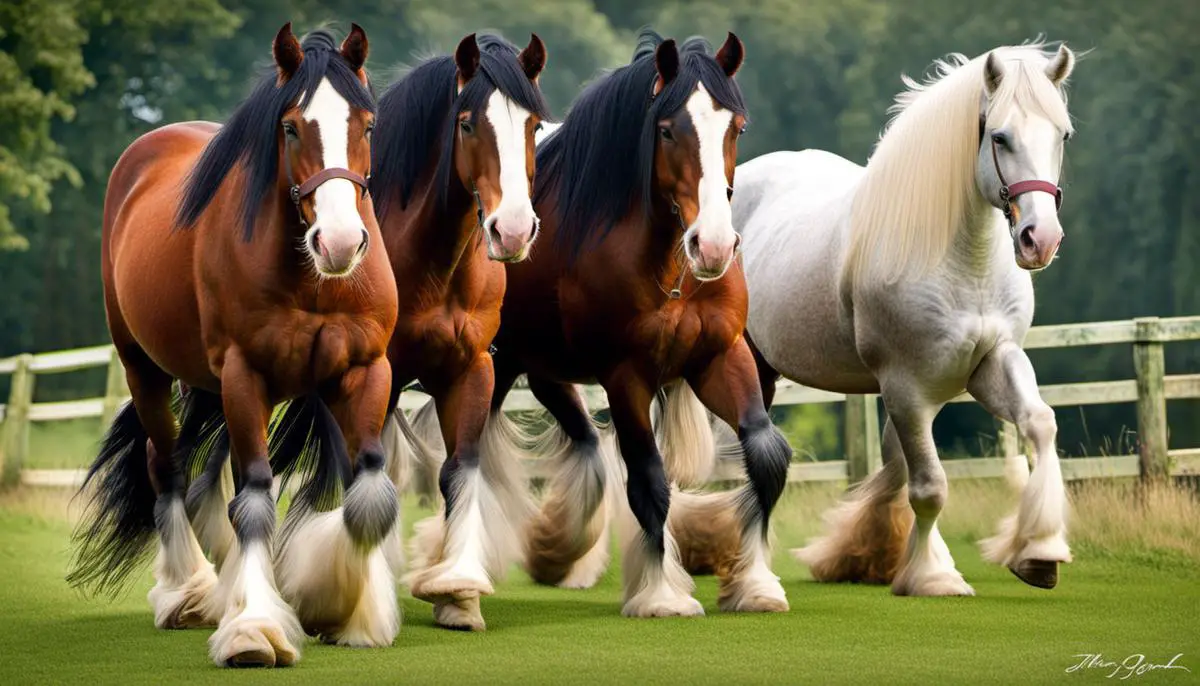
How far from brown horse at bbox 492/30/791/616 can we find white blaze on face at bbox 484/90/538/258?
26.1 inches

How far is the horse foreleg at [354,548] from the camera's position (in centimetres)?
546

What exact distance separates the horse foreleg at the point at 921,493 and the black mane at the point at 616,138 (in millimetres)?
1519

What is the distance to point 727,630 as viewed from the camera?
5973 millimetres

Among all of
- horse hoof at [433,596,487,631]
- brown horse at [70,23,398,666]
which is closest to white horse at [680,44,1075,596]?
horse hoof at [433,596,487,631]

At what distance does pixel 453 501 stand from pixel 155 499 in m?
1.68

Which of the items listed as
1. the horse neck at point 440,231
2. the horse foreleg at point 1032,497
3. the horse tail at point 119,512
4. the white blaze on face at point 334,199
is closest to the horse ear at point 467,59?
the horse neck at point 440,231

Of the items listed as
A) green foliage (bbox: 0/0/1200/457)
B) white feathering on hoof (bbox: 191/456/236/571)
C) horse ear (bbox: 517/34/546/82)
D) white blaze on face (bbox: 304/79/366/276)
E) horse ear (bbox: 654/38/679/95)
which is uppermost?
green foliage (bbox: 0/0/1200/457)

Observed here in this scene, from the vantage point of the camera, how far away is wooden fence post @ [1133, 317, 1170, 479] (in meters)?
9.79

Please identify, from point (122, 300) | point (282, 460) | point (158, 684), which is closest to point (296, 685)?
point (158, 684)

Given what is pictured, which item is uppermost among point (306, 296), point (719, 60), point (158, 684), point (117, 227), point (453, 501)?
point (719, 60)

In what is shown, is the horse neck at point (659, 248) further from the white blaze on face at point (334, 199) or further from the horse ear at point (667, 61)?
the white blaze on face at point (334, 199)

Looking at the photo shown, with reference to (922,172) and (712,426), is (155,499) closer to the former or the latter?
(712,426)

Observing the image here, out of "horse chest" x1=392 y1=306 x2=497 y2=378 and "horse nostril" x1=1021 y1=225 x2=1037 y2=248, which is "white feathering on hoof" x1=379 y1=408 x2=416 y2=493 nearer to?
"horse chest" x1=392 y1=306 x2=497 y2=378

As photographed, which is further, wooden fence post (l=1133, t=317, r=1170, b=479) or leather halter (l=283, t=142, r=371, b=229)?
wooden fence post (l=1133, t=317, r=1170, b=479)
